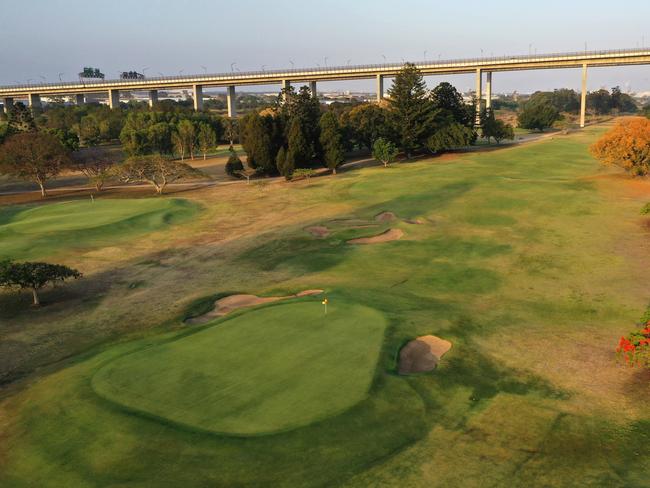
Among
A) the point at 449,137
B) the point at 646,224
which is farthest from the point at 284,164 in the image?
the point at 646,224

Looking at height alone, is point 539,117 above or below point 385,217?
above

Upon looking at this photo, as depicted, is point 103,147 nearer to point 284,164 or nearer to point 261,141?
point 261,141

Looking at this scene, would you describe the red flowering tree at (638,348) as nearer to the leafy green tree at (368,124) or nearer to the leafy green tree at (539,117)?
the leafy green tree at (368,124)

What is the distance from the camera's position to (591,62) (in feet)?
490

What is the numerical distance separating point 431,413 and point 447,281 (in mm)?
15366

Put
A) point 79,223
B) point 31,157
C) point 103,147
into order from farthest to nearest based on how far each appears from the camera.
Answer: point 103,147, point 31,157, point 79,223

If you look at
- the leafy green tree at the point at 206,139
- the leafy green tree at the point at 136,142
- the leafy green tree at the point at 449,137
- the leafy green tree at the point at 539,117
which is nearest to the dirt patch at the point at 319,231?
the leafy green tree at the point at 449,137

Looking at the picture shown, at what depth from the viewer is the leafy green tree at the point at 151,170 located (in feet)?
227

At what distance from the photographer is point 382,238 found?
42156 mm

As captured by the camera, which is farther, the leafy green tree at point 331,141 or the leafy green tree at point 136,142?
the leafy green tree at point 136,142

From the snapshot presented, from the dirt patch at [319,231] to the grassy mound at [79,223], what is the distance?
49.6ft

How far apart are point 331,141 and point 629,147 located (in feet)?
135

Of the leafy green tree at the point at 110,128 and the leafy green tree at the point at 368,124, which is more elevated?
the leafy green tree at the point at 110,128

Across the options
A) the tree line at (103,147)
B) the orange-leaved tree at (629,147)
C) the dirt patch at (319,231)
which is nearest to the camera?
the dirt patch at (319,231)
